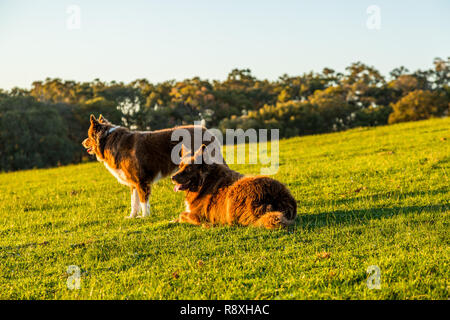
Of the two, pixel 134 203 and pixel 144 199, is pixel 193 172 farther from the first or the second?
pixel 134 203

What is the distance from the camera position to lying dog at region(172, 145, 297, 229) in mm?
8359

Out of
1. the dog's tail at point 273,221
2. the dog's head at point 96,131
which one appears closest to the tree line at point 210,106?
the dog's head at point 96,131

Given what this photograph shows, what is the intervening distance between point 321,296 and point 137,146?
734 cm

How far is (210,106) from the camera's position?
204 feet

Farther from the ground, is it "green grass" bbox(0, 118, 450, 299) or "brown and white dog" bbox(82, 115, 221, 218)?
"brown and white dog" bbox(82, 115, 221, 218)

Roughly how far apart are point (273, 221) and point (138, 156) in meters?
4.58

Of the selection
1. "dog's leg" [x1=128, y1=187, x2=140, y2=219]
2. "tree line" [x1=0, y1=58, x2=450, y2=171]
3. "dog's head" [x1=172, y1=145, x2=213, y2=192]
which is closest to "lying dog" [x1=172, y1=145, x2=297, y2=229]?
"dog's head" [x1=172, y1=145, x2=213, y2=192]

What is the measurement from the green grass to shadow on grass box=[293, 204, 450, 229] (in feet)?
0.08

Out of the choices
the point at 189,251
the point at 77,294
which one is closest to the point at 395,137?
the point at 189,251

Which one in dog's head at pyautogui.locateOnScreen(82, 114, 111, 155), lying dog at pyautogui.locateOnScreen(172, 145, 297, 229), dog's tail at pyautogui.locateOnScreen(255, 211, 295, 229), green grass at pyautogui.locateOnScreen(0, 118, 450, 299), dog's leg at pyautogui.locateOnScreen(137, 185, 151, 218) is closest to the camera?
green grass at pyautogui.locateOnScreen(0, 118, 450, 299)

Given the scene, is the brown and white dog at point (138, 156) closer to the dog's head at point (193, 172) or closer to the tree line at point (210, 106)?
the dog's head at point (193, 172)

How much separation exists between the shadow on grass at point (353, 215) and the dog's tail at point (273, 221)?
321 millimetres

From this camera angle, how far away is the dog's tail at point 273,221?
8000 mm

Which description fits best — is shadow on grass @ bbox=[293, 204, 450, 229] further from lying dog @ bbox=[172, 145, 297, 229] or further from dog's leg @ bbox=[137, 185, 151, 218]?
dog's leg @ bbox=[137, 185, 151, 218]
